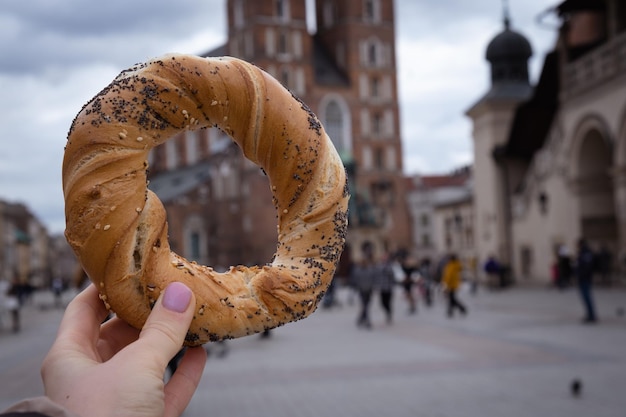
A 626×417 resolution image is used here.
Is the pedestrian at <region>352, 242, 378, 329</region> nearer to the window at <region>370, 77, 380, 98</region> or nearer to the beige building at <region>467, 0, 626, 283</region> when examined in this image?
the beige building at <region>467, 0, 626, 283</region>

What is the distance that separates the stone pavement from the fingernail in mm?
5269

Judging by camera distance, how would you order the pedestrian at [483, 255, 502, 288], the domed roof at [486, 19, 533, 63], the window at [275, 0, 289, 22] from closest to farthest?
the pedestrian at [483, 255, 502, 288], the domed roof at [486, 19, 533, 63], the window at [275, 0, 289, 22]

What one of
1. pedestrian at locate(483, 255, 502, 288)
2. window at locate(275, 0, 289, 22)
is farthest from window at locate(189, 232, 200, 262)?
pedestrian at locate(483, 255, 502, 288)

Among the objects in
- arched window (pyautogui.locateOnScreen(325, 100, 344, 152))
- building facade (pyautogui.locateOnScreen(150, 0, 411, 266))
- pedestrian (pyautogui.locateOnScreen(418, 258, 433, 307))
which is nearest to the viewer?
pedestrian (pyautogui.locateOnScreen(418, 258, 433, 307))

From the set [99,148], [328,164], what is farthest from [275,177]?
[99,148]

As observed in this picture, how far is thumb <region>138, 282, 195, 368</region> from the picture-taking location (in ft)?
5.68

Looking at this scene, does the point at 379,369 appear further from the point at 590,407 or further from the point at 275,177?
the point at 275,177

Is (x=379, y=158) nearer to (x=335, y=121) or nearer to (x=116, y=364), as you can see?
(x=335, y=121)

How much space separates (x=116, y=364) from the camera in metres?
1.67

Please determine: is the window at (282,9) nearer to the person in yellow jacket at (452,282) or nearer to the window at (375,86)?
the window at (375,86)

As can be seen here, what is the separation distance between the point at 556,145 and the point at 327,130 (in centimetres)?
4570

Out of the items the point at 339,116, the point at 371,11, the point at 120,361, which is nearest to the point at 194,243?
the point at 339,116

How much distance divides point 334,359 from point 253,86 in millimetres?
8946

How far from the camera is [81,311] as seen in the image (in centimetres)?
194
